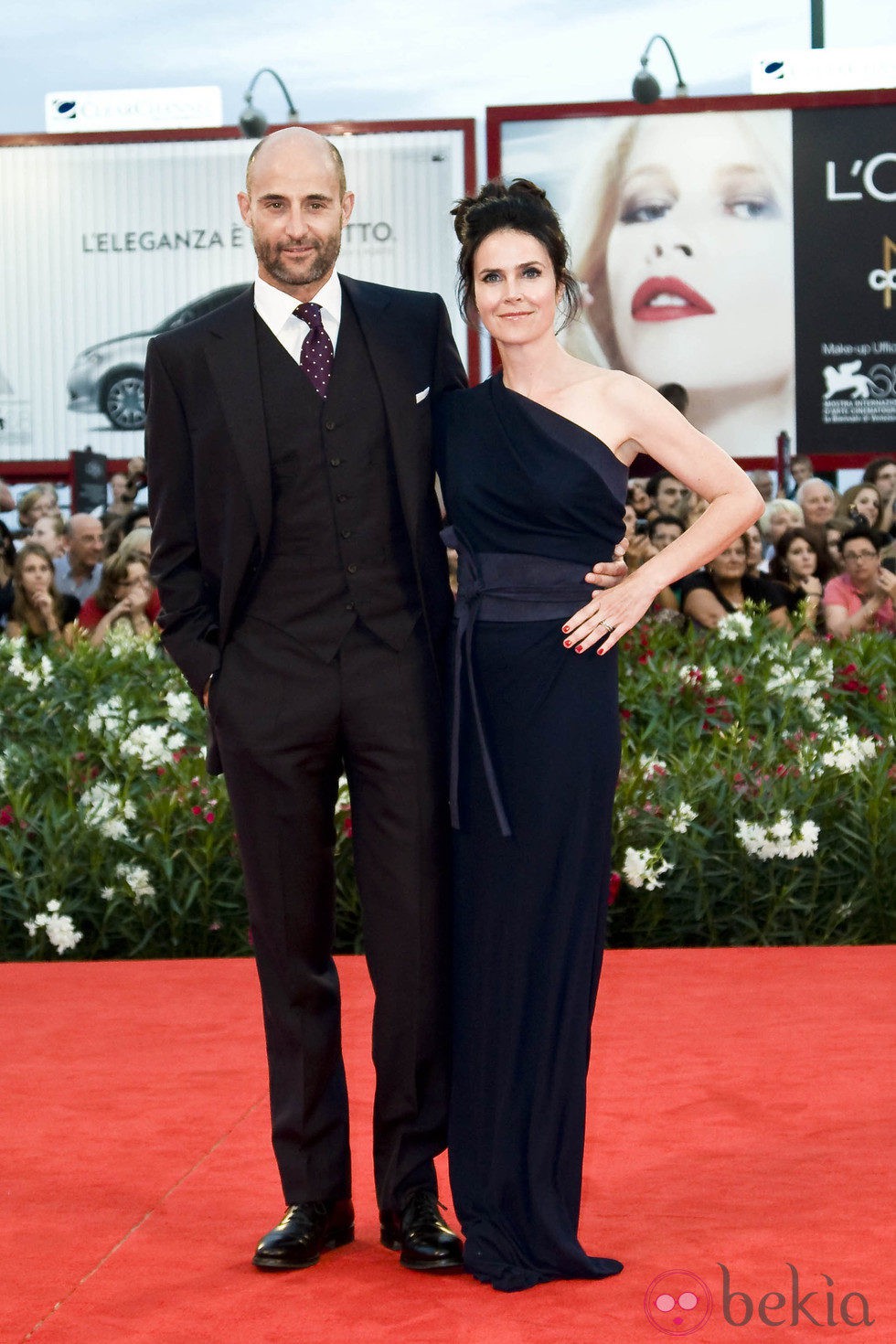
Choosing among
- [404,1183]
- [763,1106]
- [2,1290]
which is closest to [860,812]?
[763,1106]

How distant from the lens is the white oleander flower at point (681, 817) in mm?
6426

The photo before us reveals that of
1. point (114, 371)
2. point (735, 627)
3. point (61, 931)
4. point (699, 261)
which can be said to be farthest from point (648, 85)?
point (61, 931)

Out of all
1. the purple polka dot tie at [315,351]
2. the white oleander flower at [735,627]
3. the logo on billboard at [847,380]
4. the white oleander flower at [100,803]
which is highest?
the logo on billboard at [847,380]

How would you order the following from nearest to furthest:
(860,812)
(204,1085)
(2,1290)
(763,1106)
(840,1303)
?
(840,1303)
(2,1290)
(763,1106)
(204,1085)
(860,812)

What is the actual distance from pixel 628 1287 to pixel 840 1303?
0.35 meters

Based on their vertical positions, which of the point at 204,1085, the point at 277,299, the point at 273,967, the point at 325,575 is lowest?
the point at 204,1085

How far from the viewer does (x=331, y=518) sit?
10.8 ft

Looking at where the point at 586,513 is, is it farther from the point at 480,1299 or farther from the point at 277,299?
the point at 480,1299

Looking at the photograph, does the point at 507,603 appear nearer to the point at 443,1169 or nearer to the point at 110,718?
the point at 443,1169

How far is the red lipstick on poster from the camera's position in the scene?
49.8 feet

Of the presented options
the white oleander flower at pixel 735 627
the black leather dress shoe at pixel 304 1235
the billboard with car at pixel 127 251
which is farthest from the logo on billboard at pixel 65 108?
the black leather dress shoe at pixel 304 1235

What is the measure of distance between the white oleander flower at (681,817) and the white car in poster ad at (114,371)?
10019 mm

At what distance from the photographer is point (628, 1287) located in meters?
3.18

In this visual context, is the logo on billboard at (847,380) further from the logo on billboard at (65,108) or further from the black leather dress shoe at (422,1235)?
the black leather dress shoe at (422,1235)
